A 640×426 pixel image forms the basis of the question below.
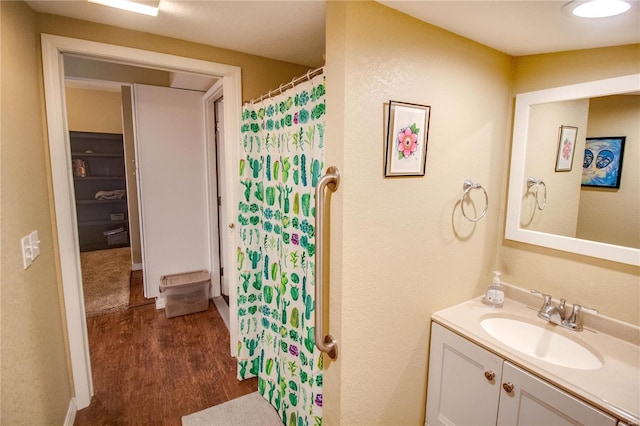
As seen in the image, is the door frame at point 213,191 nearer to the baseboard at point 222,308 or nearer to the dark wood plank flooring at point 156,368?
the baseboard at point 222,308

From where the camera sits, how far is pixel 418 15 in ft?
4.44

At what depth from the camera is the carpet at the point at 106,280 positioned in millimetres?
3338

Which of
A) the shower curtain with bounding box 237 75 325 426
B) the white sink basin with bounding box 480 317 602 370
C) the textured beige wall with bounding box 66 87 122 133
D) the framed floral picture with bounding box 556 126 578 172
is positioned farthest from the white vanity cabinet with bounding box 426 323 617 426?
the textured beige wall with bounding box 66 87 122 133

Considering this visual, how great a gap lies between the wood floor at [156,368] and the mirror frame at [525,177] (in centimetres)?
199

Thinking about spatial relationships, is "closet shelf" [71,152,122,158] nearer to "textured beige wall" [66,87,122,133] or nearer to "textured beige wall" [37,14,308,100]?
"textured beige wall" [66,87,122,133]

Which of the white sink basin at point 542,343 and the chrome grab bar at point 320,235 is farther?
the white sink basin at point 542,343

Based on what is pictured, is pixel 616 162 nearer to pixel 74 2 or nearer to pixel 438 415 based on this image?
pixel 438 415

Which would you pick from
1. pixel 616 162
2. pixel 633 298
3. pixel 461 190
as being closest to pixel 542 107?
pixel 616 162

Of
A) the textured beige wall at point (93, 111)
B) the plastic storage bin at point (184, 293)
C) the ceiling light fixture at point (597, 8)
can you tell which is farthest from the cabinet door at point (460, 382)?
the textured beige wall at point (93, 111)


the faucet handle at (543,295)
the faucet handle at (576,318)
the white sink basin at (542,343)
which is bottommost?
the white sink basin at (542,343)

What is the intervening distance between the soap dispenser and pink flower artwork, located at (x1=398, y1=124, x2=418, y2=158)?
0.90m

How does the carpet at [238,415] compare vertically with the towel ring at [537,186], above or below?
below

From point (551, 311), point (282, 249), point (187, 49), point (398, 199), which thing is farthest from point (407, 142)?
point (187, 49)

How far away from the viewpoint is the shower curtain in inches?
61.4
